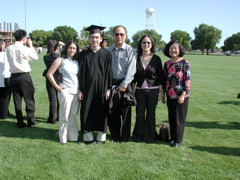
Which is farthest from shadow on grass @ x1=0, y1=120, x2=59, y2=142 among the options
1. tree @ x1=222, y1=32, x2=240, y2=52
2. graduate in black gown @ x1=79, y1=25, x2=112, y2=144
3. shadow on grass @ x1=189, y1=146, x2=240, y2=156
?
tree @ x1=222, y1=32, x2=240, y2=52

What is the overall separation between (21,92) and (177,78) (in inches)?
139

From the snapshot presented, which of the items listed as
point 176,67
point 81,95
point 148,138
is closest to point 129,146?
point 148,138

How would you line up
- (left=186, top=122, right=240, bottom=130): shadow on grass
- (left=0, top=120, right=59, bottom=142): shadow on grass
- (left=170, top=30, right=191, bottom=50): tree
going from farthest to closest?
(left=170, top=30, right=191, bottom=50): tree → (left=186, top=122, right=240, bottom=130): shadow on grass → (left=0, top=120, right=59, bottom=142): shadow on grass

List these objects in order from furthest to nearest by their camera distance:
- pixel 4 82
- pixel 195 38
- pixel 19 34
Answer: pixel 195 38 → pixel 4 82 → pixel 19 34

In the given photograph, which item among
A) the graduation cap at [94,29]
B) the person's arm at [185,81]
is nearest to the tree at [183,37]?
the person's arm at [185,81]

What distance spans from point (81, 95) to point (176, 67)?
185 cm

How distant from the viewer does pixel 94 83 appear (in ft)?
14.6

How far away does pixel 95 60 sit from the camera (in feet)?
14.4

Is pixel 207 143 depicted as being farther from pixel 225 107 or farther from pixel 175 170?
pixel 225 107

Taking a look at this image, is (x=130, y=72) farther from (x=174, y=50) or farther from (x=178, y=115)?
(x=178, y=115)

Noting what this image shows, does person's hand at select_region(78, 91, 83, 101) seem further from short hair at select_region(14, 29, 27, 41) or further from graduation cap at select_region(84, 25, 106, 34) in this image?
short hair at select_region(14, 29, 27, 41)

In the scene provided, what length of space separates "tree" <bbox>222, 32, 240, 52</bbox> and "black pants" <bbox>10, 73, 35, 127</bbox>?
110m

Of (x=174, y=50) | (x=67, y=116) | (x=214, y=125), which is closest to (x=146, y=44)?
(x=174, y=50)

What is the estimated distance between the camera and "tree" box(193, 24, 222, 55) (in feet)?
337
